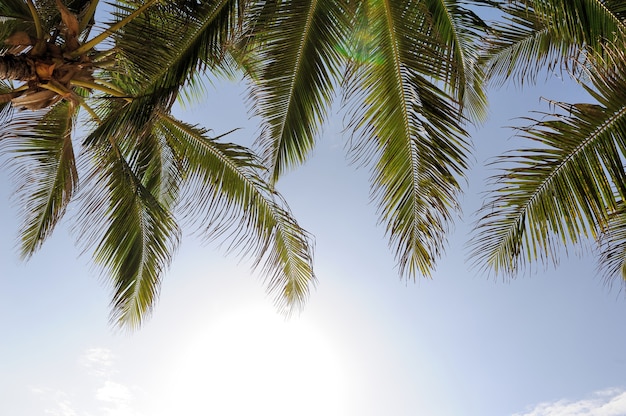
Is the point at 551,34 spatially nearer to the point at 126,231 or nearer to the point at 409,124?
the point at 409,124

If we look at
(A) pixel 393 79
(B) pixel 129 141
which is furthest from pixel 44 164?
(A) pixel 393 79

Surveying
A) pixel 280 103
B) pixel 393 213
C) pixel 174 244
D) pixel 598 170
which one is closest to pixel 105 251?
pixel 174 244

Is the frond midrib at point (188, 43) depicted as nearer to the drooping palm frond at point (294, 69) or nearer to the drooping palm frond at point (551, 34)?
the drooping palm frond at point (294, 69)

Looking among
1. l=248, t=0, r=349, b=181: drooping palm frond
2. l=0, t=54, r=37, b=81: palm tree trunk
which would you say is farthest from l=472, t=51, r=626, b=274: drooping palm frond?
l=0, t=54, r=37, b=81: palm tree trunk

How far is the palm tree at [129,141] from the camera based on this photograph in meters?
4.99

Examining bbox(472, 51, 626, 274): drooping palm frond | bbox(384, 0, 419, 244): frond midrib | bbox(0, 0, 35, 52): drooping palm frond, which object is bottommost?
bbox(472, 51, 626, 274): drooping palm frond

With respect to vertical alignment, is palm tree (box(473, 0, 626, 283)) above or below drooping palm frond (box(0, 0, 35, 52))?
below

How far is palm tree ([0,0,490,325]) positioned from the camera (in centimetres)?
505

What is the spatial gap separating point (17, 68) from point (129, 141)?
1997mm

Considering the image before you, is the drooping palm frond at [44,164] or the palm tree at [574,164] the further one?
the drooping palm frond at [44,164]

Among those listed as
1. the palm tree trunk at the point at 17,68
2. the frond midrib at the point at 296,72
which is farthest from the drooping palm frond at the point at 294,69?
the palm tree trunk at the point at 17,68

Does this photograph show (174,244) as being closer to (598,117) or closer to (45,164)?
(45,164)

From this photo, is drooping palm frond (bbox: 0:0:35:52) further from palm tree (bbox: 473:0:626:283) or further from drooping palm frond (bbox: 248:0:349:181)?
Result: palm tree (bbox: 473:0:626:283)

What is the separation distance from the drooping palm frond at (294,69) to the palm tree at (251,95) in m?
0.01
